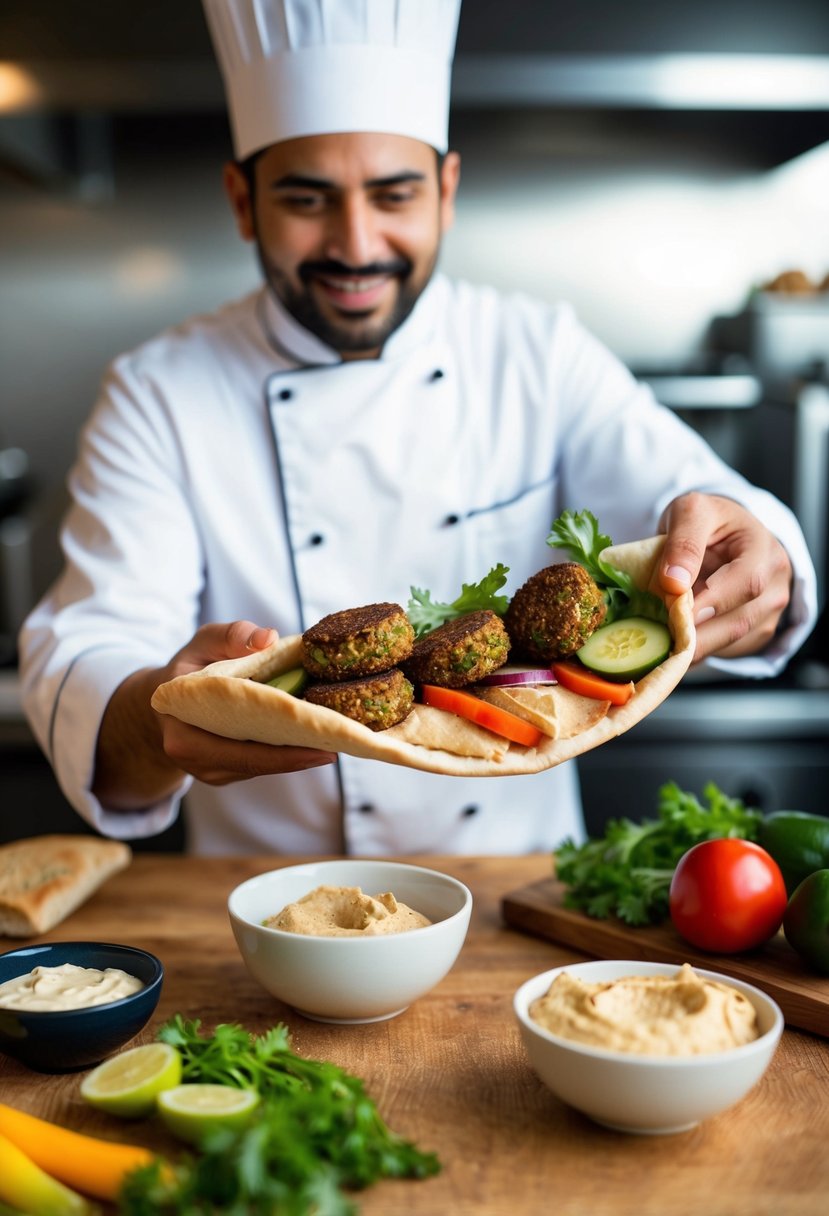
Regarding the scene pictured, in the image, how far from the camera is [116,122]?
11.5ft

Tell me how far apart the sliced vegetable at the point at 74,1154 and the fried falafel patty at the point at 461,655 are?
0.54m

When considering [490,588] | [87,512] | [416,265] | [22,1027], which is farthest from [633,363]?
[22,1027]

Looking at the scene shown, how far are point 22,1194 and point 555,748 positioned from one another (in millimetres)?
640

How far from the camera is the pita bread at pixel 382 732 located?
1.18 meters

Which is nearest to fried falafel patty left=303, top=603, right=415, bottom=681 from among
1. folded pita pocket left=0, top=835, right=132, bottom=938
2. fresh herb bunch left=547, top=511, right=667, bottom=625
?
fresh herb bunch left=547, top=511, right=667, bottom=625

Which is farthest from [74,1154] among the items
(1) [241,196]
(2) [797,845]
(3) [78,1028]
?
(1) [241,196]

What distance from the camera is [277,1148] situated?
0.96m

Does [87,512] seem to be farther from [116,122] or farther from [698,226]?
[698,226]

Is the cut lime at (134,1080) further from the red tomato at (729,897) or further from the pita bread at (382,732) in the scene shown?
the red tomato at (729,897)

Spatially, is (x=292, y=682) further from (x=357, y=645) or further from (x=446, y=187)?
(x=446, y=187)

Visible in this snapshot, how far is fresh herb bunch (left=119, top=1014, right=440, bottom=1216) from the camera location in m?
0.92

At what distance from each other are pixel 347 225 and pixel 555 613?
95cm

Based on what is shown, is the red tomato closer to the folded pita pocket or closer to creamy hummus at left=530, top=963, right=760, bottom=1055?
creamy hummus at left=530, top=963, right=760, bottom=1055

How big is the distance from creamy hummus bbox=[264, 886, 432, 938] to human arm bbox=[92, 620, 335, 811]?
156mm
